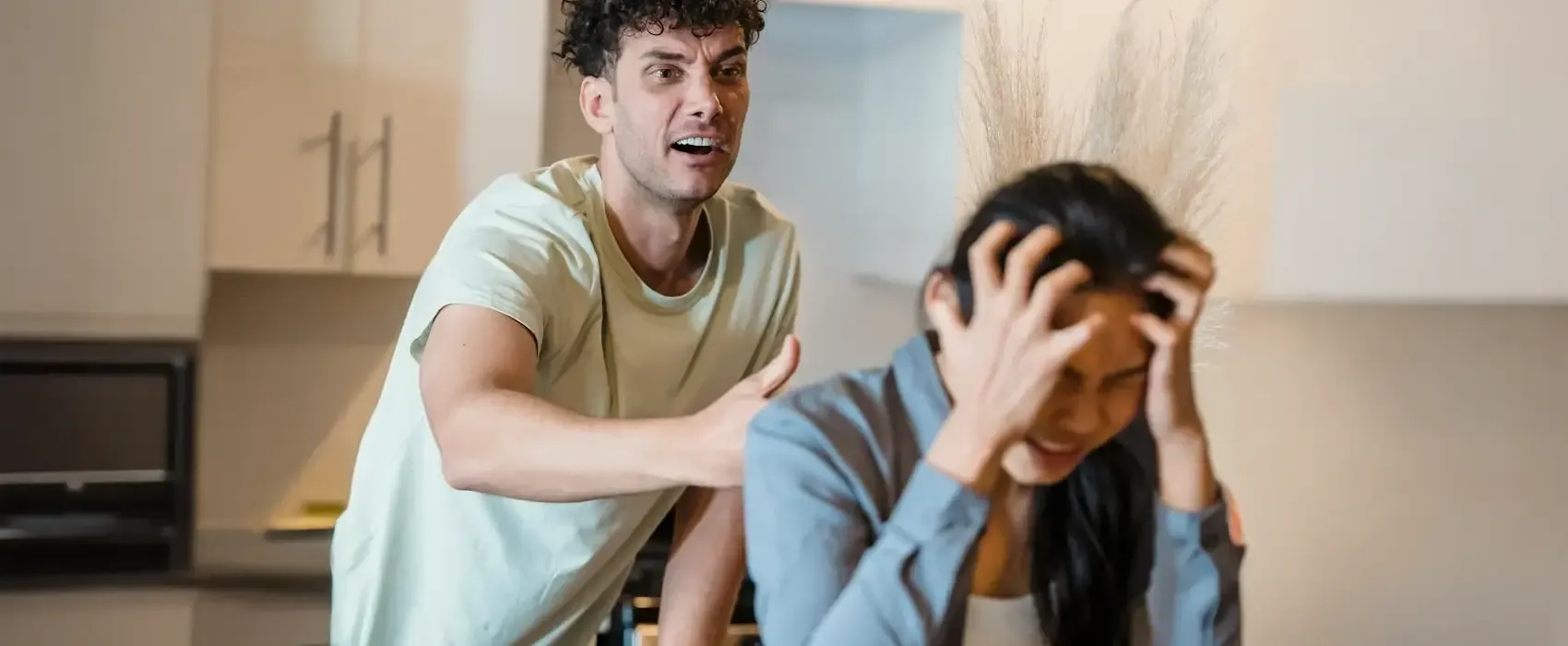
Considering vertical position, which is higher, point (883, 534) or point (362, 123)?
point (362, 123)

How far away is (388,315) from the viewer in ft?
7.52

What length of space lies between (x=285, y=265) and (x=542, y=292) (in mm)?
1122

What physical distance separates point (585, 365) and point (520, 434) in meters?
0.25

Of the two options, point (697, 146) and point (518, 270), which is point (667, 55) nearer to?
point (697, 146)

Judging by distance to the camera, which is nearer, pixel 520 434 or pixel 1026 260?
pixel 1026 260

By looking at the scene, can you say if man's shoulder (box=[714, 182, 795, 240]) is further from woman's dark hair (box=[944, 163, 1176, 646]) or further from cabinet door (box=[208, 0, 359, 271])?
cabinet door (box=[208, 0, 359, 271])

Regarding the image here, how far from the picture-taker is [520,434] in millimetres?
871

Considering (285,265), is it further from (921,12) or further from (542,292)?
(542,292)

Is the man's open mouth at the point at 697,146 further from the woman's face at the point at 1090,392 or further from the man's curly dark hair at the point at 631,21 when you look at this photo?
the woman's face at the point at 1090,392

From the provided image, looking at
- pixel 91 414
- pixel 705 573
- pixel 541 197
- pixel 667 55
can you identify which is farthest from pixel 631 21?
pixel 91 414

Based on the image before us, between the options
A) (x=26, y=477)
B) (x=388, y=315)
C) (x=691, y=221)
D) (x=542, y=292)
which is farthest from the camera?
(x=388, y=315)

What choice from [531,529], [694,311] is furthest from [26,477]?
[694,311]

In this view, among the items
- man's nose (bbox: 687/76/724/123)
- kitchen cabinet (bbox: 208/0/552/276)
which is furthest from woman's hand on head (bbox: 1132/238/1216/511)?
kitchen cabinet (bbox: 208/0/552/276)

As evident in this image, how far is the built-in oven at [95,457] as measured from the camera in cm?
180
